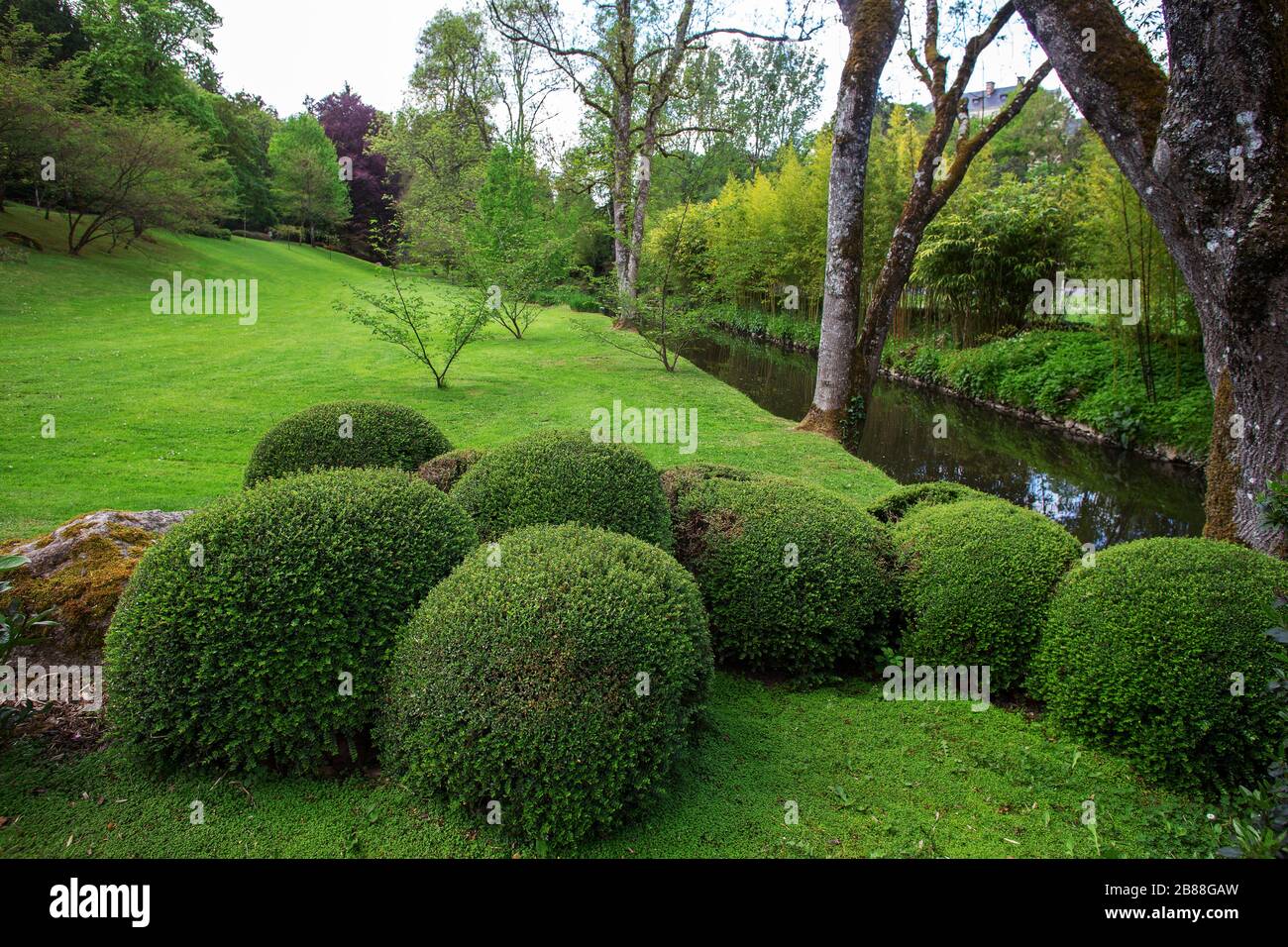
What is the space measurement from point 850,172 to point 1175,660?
8054mm

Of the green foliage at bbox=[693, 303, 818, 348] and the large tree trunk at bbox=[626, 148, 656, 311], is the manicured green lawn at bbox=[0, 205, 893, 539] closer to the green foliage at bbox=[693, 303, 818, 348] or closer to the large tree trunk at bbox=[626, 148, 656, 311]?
the large tree trunk at bbox=[626, 148, 656, 311]

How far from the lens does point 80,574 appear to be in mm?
3879

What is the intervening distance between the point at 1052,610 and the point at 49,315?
21.8 metres

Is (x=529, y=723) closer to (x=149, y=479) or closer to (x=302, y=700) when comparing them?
(x=302, y=700)

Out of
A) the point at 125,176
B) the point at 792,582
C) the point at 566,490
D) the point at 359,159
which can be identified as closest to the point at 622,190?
the point at 125,176

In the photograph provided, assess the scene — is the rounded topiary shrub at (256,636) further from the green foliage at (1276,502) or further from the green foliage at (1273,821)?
the green foliage at (1276,502)

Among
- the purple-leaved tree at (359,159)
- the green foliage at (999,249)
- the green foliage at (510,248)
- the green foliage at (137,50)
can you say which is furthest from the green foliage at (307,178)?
the green foliage at (999,249)

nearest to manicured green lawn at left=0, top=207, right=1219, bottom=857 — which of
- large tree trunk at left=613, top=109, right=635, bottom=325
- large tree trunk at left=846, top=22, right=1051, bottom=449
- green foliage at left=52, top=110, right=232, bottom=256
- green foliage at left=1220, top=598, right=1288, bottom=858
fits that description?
green foliage at left=1220, top=598, right=1288, bottom=858

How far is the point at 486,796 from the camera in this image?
112 inches

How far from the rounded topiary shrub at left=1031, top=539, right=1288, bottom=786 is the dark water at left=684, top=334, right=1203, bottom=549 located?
593 centimetres

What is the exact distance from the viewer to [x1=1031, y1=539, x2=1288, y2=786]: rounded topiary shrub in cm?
324

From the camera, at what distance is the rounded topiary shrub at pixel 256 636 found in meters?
2.94
